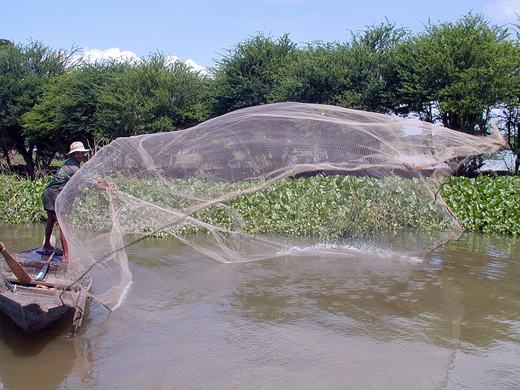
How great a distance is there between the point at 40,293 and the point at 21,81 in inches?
992

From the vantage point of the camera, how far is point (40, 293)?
191 inches

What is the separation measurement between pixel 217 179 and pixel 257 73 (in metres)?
14.9

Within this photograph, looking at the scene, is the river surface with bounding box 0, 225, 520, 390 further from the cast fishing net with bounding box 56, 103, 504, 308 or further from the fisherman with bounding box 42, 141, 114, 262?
the fisherman with bounding box 42, 141, 114, 262

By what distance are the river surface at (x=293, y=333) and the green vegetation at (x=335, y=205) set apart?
858 mm

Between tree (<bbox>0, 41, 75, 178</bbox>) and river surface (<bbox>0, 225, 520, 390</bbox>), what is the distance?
22.5 meters

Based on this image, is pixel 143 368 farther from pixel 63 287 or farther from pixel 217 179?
pixel 217 179

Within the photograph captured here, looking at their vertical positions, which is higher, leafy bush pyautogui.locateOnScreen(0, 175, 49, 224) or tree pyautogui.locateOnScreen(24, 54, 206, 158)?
tree pyautogui.locateOnScreen(24, 54, 206, 158)

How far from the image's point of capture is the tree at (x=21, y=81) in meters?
25.7

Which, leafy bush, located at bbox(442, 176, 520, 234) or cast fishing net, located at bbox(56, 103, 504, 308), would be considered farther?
leafy bush, located at bbox(442, 176, 520, 234)

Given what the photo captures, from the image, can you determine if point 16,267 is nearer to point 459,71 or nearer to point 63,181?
point 63,181

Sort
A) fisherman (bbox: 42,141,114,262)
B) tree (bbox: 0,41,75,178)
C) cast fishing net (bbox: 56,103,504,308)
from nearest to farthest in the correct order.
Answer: cast fishing net (bbox: 56,103,504,308) → fisherman (bbox: 42,141,114,262) → tree (bbox: 0,41,75,178)

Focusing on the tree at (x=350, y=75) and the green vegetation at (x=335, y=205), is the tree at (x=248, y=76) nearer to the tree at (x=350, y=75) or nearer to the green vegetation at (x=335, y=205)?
the tree at (x=350, y=75)

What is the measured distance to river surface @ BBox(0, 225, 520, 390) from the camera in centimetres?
411

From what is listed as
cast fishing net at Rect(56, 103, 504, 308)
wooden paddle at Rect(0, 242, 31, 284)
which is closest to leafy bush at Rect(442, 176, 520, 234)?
cast fishing net at Rect(56, 103, 504, 308)
